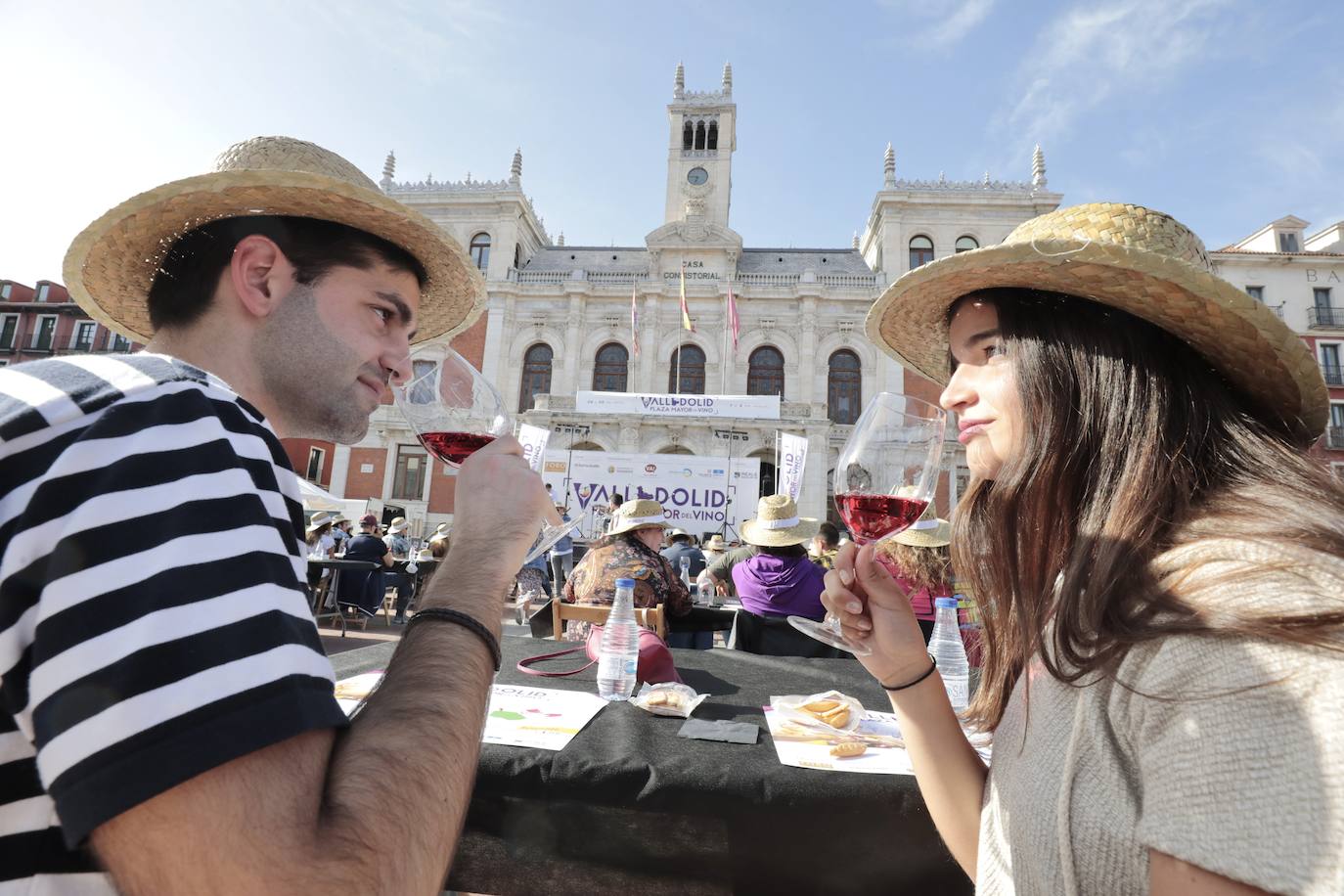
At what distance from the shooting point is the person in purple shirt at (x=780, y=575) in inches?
159

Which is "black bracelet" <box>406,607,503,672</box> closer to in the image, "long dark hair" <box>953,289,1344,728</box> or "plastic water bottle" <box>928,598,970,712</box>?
"long dark hair" <box>953,289,1344,728</box>

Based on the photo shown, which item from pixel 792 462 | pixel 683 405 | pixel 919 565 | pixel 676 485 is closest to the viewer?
pixel 919 565

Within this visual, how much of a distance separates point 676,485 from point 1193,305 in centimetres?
1506

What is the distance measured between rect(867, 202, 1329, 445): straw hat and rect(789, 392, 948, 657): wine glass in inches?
12.7

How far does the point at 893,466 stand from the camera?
4.76 ft

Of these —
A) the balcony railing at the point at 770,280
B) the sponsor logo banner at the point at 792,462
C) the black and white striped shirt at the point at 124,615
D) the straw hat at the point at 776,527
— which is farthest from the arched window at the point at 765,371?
the black and white striped shirt at the point at 124,615

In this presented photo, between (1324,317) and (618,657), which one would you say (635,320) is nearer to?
(618,657)

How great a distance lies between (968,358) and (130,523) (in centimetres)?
136

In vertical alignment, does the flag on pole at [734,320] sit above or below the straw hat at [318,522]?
above

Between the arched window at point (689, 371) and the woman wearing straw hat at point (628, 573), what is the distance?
1907cm

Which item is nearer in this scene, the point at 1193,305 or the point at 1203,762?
the point at 1203,762

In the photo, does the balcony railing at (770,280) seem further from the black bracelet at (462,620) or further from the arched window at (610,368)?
the black bracelet at (462,620)

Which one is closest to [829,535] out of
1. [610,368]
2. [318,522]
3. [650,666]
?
[650,666]

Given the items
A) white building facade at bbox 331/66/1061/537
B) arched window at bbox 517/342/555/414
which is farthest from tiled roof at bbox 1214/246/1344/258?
arched window at bbox 517/342/555/414
